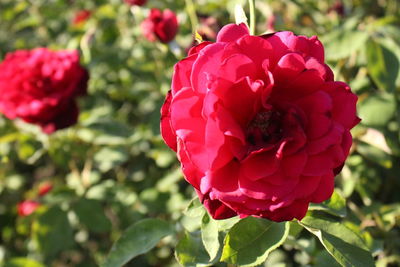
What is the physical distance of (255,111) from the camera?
809 mm

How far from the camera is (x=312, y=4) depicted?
208 centimetres

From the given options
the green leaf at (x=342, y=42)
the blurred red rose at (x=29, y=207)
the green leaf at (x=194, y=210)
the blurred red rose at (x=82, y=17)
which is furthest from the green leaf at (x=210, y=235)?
the blurred red rose at (x=82, y=17)

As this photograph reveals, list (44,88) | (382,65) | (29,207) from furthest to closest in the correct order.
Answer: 1. (29,207)
2. (44,88)
3. (382,65)

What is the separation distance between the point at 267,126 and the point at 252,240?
21cm

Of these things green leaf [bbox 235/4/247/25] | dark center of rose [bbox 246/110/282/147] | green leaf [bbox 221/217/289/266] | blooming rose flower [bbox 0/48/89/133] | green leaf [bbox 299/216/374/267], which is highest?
green leaf [bbox 235/4/247/25]

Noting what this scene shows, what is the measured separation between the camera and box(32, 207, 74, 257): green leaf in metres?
1.69

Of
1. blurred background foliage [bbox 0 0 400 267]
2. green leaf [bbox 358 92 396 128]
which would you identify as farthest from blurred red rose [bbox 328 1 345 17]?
green leaf [bbox 358 92 396 128]

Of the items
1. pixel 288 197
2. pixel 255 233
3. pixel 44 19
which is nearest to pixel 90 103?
pixel 44 19

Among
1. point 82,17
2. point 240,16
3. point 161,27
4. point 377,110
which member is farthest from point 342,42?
point 82,17

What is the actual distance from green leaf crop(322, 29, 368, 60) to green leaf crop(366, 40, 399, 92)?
0.05 meters

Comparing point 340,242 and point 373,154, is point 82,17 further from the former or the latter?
point 340,242

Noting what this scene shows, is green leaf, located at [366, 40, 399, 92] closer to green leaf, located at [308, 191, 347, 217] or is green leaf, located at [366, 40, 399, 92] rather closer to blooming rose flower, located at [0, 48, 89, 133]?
green leaf, located at [308, 191, 347, 217]

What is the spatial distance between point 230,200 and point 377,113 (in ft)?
2.87

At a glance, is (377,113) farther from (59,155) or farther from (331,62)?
(59,155)
